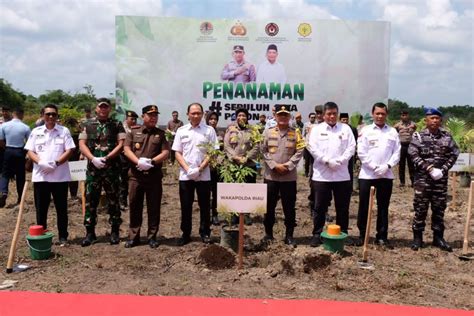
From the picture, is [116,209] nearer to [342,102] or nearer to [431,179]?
[431,179]

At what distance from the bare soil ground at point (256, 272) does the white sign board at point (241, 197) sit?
496mm

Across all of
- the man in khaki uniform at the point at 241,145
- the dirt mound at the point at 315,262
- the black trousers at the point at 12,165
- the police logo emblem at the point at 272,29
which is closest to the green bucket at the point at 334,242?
the dirt mound at the point at 315,262

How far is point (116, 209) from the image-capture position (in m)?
5.71

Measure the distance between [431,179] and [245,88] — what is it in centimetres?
910

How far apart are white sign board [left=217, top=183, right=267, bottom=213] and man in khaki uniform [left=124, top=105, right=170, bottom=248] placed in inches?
45.8

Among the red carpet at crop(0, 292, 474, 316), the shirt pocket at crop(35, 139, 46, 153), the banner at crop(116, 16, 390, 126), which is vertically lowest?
the red carpet at crop(0, 292, 474, 316)

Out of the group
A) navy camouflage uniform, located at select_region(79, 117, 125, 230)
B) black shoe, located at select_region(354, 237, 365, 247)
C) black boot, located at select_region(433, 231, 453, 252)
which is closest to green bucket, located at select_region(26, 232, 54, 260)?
navy camouflage uniform, located at select_region(79, 117, 125, 230)

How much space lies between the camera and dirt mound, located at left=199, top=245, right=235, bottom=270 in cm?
469

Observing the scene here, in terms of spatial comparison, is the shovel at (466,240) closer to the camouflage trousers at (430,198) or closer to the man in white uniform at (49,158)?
the camouflage trousers at (430,198)

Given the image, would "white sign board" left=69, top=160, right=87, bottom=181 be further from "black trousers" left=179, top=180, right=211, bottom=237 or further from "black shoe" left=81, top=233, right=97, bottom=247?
"black trousers" left=179, top=180, right=211, bottom=237

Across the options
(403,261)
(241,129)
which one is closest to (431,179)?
(403,261)

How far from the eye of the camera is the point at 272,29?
13836mm

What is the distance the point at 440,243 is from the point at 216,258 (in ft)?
9.16

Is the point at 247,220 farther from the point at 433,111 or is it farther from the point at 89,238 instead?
the point at 433,111
